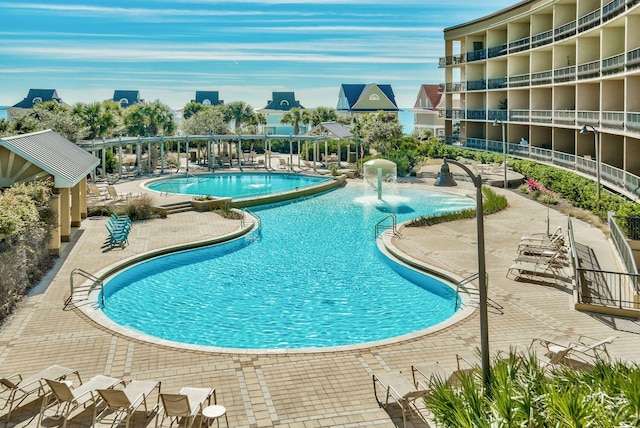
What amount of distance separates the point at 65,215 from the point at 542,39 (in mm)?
30601

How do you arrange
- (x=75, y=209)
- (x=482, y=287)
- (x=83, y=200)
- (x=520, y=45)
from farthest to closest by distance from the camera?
(x=520, y=45) → (x=83, y=200) → (x=75, y=209) → (x=482, y=287)

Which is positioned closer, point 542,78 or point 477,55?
point 542,78

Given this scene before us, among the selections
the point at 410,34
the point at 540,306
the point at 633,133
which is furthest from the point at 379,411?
the point at 410,34

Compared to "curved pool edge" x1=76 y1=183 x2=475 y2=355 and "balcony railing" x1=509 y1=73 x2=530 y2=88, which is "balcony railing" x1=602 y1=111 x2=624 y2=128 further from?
"balcony railing" x1=509 y1=73 x2=530 y2=88

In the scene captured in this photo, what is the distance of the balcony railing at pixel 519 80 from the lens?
42.0 metres

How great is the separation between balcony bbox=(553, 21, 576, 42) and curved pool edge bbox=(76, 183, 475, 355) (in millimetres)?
19238

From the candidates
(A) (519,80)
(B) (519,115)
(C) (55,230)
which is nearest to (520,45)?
(A) (519,80)

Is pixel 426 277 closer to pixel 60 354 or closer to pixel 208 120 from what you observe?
pixel 60 354

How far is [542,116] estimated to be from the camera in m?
39.5

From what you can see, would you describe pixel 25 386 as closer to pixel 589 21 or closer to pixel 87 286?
pixel 87 286

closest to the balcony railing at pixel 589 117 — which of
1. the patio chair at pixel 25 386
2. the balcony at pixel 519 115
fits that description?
the balcony at pixel 519 115

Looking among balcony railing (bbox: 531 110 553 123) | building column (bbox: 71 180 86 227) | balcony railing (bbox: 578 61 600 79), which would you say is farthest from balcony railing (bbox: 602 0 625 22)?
building column (bbox: 71 180 86 227)

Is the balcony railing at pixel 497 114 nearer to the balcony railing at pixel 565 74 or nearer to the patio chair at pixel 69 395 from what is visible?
the balcony railing at pixel 565 74

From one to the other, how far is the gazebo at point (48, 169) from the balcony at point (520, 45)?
29859 mm
